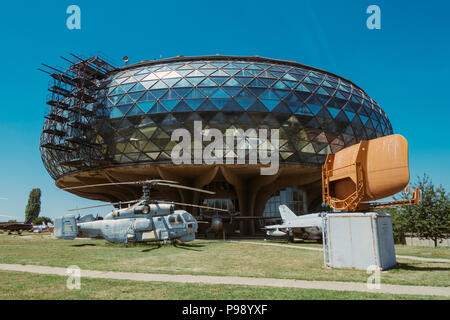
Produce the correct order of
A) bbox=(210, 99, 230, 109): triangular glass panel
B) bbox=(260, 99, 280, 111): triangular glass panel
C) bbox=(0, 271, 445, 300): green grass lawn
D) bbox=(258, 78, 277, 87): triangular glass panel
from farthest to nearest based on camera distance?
1. bbox=(258, 78, 277, 87): triangular glass panel
2. bbox=(260, 99, 280, 111): triangular glass panel
3. bbox=(210, 99, 230, 109): triangular glass panel
4. bbox=(0, 271, 445, 300): green grass lawn

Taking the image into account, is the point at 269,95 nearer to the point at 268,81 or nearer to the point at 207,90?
the point at 268,81

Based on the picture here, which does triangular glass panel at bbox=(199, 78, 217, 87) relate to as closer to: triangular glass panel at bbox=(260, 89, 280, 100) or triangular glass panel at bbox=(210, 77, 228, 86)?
triangular glass panel at bbox=(210, 77, 228, 86)


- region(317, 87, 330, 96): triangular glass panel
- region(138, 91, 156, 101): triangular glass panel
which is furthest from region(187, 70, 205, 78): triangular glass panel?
region(317, 87, 330, 96): triangular glass panel

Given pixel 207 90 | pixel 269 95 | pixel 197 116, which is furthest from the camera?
pixel 269 95

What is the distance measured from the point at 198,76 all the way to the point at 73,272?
87.2 feet

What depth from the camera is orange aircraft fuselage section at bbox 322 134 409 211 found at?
1028 centimetres

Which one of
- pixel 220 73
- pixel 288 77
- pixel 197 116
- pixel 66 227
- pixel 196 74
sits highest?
pixel 220 73

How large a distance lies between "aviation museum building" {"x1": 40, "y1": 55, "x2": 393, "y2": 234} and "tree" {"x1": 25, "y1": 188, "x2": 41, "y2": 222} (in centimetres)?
4338

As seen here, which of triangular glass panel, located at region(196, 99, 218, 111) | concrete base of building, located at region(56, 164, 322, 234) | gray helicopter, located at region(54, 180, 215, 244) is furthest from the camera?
concrete base of building, located at region(56, 164, 322, 234)

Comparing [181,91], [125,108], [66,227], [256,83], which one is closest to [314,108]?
[256,83]

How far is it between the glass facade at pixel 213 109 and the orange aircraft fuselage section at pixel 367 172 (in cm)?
1931

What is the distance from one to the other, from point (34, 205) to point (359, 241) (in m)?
82.3

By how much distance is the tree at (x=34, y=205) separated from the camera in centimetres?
7350

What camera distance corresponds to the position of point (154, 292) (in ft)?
23.6
